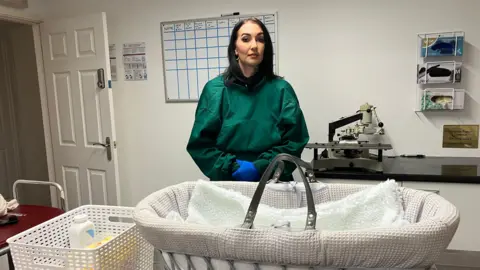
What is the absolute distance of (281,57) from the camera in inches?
97.2

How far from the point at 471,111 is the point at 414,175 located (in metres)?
0.75

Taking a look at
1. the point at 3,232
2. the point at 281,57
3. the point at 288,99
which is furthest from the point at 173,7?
the point at 3,232

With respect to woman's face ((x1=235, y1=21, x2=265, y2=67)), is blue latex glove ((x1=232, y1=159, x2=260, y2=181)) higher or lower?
lower

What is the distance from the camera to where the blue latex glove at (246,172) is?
137cm

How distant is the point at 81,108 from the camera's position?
2.74m

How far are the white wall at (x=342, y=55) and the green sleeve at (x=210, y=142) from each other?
3.77ft

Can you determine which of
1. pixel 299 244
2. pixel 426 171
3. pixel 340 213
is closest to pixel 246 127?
pixel 340 213

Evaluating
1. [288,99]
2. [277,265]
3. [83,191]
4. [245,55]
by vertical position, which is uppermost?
[245,55]

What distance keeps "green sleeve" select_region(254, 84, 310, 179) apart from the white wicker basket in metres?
0.59

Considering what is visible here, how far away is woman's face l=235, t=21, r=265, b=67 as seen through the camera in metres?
1.44

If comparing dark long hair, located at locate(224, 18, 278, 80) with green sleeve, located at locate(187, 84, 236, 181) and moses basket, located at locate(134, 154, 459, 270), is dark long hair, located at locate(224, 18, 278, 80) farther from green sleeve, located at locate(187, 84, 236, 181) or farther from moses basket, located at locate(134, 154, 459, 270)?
moses basket, located at locate(134, 154, 459, 270)

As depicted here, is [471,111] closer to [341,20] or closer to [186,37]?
[341,20]

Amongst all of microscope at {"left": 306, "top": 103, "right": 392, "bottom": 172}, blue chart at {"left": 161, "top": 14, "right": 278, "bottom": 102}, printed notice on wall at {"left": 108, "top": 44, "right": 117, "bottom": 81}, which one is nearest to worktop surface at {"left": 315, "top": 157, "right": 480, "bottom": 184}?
microscope at {"left": 306, "top": 103, "right": 392, "bottom": 172}

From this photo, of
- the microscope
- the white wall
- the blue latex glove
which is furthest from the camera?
the white wall
